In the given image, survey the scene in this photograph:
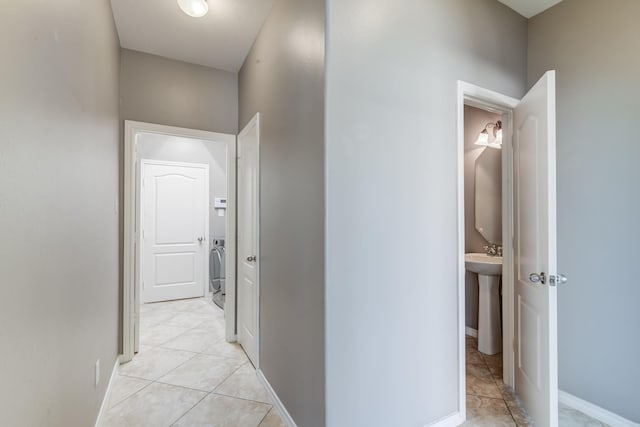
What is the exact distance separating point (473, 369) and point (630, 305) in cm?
120

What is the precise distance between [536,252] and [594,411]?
118cm

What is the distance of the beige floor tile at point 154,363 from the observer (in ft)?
7.97

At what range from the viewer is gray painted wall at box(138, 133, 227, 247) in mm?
4555

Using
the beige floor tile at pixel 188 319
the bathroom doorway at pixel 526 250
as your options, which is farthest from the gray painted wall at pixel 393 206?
the beige floor tile at pixel 188 319

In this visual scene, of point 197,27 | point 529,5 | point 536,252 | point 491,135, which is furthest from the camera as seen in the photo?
point 491,135

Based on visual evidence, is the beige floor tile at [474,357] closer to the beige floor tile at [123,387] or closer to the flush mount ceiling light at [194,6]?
the beige floor tile at [123,387]

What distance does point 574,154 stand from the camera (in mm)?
2037

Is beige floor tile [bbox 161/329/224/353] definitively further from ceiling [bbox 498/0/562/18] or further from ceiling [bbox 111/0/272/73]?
ceiling [bbox 498/0/562/18]

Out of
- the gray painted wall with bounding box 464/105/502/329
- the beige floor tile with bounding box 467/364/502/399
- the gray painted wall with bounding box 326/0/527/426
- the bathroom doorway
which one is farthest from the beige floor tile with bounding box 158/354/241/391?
the gray painted wall with bounding box 464/105/502/329

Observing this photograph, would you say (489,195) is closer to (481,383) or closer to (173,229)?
(481,383)

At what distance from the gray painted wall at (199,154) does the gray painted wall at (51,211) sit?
9.55 feet

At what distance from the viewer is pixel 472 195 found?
323cm

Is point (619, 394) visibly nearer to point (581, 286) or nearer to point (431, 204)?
point (581, 286)

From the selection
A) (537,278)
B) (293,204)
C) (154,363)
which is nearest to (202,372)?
(154,363)
